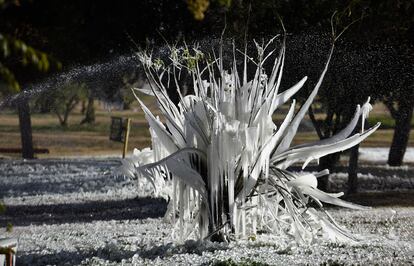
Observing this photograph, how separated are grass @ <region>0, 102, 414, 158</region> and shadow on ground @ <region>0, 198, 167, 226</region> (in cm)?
1266

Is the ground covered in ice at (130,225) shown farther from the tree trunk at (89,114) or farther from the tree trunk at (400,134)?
the tree trunk at (89,114)

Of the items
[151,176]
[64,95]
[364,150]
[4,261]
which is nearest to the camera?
[4,261]

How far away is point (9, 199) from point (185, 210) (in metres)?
8.85

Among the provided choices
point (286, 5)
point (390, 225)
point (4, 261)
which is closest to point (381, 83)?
point (286, 5)

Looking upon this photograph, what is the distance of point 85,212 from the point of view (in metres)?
15.8

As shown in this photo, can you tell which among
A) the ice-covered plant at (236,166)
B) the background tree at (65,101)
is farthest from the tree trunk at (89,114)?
the ice-covered plant at (236,166)

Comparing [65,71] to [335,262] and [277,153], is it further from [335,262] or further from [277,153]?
[335,262]

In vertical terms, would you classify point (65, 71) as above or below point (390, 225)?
above

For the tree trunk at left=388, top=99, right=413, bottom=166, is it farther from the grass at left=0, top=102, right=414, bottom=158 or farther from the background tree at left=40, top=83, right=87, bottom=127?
the background tree at left=40, top=83, right=87, bottom=127

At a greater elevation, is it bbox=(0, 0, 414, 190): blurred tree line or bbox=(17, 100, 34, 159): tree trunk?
bbox=(0, 0, 414, 190): blurred tree line

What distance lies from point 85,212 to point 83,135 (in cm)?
1958

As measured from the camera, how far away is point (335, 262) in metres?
8.29

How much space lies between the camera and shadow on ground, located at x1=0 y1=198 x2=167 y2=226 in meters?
14.7

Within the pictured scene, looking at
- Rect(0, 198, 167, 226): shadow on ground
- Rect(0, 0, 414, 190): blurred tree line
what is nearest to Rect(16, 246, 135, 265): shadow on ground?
Rect(0, 198, 167, 226): shadow on ground
